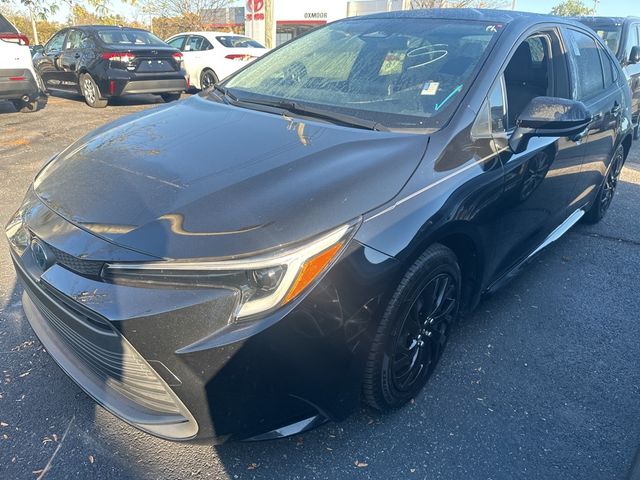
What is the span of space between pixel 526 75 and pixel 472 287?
1.35 meters

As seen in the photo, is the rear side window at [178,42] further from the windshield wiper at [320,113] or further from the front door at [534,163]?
the front door at [534,163]

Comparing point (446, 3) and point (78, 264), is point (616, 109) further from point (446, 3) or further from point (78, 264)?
point (446, 3)

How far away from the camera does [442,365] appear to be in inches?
102

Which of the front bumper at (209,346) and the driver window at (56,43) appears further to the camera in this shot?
the driver window at (56,43)

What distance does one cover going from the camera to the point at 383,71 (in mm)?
2672

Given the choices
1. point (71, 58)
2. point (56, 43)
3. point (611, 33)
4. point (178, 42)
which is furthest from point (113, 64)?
point (611, 33)

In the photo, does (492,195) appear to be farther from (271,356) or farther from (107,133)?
(107,133)

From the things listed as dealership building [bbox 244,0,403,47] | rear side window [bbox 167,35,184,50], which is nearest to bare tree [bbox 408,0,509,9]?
dealership building [bbox 244,0,403,47]

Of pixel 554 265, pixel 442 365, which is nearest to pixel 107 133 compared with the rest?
pixel 442 365

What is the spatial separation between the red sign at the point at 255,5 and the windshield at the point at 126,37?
561cm

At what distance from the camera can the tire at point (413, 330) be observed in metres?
1.89

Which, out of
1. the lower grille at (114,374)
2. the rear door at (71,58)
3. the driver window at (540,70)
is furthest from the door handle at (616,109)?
the rear door at (71,58)

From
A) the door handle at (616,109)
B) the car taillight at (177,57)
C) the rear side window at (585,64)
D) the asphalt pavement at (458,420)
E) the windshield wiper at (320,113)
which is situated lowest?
the asphalt pavement at (458,420)

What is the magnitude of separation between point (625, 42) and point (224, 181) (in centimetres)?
841
